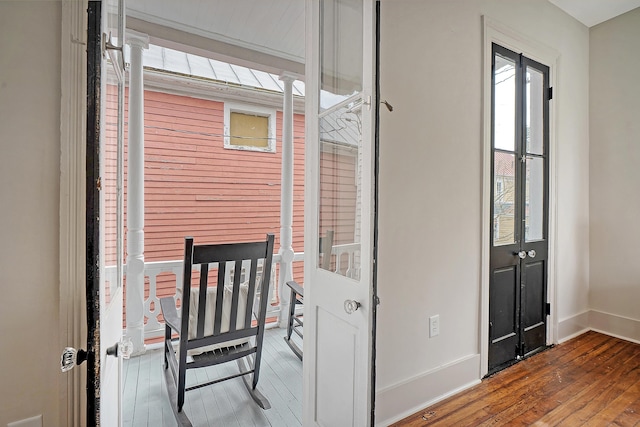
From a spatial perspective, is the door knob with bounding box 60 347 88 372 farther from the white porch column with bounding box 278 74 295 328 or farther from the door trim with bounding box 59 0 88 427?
the white porch column with bounding box 278 74 295 328

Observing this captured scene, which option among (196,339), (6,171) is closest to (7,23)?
(6,171)

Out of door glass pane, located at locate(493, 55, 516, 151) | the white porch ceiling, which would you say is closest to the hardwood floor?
door glass pane, located at locate(493, 55, 516, 151)

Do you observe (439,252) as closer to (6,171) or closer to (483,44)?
(483,44)

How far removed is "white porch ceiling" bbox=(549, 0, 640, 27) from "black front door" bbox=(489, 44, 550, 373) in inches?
25.2

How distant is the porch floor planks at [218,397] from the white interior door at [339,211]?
44 centimetres

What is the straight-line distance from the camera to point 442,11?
6.59 ft

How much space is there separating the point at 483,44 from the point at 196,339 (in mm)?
2840

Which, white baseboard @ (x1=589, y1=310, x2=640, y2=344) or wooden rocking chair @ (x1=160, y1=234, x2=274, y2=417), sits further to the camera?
white baseboard @ (x1=589, y1=310, x2=640, y2=344)

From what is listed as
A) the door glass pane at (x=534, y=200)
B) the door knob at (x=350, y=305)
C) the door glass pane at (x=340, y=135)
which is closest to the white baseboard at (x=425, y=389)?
the door knob at (x=350, y=305)

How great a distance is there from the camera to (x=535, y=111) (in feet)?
9.09

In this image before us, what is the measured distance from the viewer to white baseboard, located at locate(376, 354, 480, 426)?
1.79 m

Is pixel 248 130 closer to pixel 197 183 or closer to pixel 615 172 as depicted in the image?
pixel 197 183

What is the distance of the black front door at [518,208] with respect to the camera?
241 cm

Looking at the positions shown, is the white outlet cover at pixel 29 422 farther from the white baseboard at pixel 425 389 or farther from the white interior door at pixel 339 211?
the white baseboard at pixel 425 389
